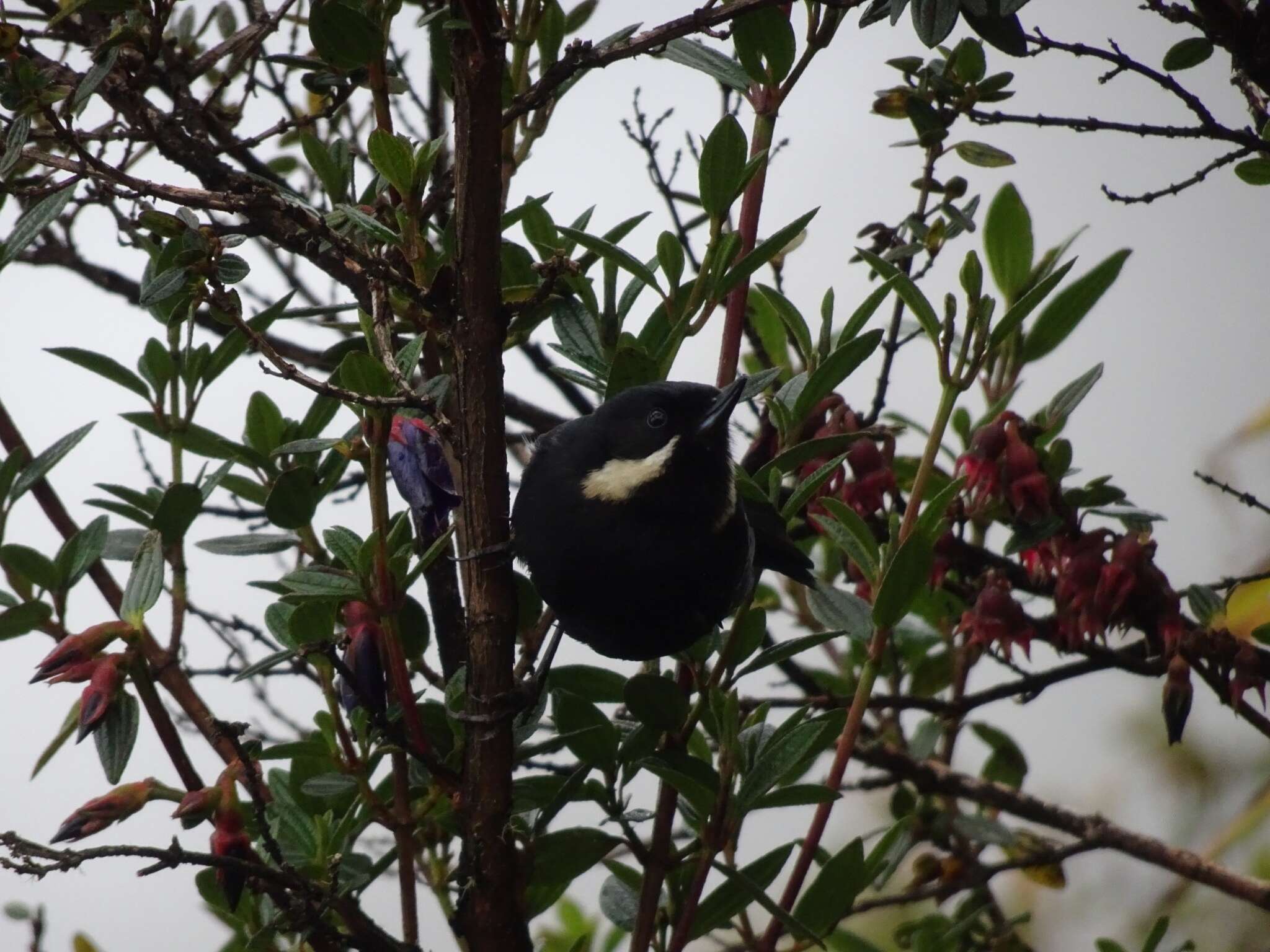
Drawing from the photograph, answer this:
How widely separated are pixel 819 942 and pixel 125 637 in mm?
656

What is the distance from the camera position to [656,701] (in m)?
1.22

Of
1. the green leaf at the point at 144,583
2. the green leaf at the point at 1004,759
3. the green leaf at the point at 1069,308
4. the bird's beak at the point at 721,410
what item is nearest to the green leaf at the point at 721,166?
the bird's beak at the point at 721,410

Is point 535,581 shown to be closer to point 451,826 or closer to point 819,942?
point 451,826

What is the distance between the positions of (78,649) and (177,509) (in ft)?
0.51

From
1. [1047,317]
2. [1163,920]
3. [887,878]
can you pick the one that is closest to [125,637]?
[887,878]

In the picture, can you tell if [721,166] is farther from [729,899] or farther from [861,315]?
[729,899]

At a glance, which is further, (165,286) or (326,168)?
(326,168)

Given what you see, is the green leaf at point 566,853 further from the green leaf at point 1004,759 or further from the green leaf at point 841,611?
the green leaf at point 1004,759

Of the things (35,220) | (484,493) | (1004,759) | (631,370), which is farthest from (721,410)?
(1004,759)

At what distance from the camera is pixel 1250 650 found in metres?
1.44

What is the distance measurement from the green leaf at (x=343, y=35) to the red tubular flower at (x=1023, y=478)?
74 centimetres

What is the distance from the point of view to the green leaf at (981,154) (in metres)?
1.58

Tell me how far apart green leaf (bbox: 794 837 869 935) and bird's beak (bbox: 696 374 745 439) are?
42 cm

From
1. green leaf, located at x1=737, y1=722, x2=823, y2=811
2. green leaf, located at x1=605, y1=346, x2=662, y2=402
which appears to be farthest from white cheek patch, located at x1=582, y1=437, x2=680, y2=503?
green leaf, located at x1=737, y1=722, x2=823, y2=811
